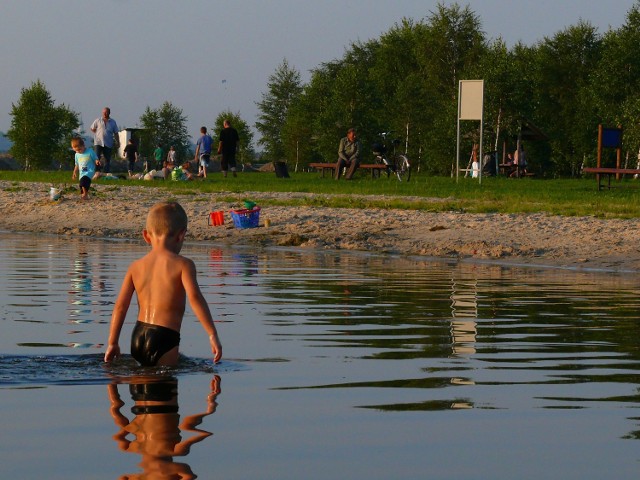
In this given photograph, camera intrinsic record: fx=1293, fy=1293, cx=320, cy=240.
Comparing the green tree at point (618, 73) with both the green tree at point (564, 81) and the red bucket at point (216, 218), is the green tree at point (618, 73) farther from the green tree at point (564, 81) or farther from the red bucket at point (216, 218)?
the red bucket at point (216, 218)

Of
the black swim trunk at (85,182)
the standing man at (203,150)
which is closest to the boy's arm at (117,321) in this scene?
the black swim trunk at (85,182)

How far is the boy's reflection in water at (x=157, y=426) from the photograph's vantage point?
4.80 meters

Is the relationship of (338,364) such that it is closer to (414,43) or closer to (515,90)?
(515,90)

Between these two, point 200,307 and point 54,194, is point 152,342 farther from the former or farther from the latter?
point 54,194

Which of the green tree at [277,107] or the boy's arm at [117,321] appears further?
the green tree at [277,107]

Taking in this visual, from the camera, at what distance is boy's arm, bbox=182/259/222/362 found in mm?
6926

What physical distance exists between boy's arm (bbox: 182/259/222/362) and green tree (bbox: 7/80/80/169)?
93.3 m

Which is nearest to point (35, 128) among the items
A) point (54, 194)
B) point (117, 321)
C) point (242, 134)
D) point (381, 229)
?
point (242, 134)

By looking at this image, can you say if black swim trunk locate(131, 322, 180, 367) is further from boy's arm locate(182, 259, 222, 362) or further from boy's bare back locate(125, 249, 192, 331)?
boy's arm locate(182, 259, 222, 362)

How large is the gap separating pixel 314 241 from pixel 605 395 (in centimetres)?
1375

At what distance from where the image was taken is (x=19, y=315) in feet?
33.7

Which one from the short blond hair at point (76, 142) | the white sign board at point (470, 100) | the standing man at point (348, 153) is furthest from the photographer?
the standing man at point (348, 153)

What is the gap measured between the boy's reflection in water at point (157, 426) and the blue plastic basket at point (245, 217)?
47.3ft

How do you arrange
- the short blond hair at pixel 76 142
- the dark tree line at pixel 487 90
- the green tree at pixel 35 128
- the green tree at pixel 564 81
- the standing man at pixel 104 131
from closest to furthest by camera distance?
1. the short blond hair at pixel 76 142
2. the standing man at pixel 104 131
3. the dark tree line at pixel 487 90
4. the green tree at pixel 564 81
5. the green tree at pixel 35 128
